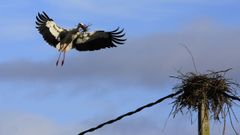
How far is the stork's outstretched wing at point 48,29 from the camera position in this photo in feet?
Answer: 82.6

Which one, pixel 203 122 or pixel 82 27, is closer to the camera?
pixel 203 122

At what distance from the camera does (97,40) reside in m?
24.8

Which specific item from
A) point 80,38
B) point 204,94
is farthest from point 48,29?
point 204,94

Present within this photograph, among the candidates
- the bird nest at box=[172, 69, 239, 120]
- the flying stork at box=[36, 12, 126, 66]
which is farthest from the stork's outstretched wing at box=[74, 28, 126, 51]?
the bird nest at box=[172, 69, 239, 120]

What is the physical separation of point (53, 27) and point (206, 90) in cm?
1561

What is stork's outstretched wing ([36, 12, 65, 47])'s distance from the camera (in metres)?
25.2

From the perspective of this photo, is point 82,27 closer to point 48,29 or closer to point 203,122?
point 48,29

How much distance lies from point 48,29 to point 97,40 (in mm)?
1693

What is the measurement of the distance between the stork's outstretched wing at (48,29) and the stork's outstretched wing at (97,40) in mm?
737

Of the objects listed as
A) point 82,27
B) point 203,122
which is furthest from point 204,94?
point 82,27

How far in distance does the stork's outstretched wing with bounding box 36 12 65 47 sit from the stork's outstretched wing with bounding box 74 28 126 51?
0.74m

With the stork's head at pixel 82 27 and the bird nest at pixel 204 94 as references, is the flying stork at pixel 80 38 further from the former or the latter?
the bird nest at pixel 204 94

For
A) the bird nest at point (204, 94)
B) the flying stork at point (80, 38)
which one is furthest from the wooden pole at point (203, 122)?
the flying stork at point (80, 38)

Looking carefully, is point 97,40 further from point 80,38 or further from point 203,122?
point 203,122
